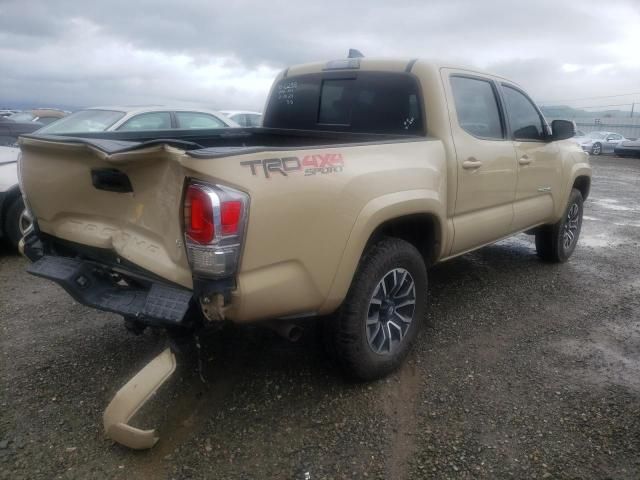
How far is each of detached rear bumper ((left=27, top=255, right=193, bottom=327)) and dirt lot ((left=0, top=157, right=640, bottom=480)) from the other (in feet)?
2.19

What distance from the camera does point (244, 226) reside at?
215 cm

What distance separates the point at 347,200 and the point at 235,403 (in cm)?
131

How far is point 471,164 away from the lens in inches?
140

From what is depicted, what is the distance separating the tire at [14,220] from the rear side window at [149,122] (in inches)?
68.4

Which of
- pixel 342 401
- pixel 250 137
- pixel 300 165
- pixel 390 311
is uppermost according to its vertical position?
pixel 300 165

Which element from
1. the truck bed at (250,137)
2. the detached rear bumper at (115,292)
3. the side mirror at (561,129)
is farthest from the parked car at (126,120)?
the side mirror at (561,129)

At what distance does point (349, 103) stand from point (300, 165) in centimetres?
167

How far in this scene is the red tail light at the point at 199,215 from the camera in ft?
6.89

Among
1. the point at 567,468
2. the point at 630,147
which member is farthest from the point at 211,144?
the point at 630,147

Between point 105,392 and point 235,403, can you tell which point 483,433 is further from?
point 105,392

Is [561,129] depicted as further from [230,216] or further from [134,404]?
[134,404]

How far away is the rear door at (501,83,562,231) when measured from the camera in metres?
4.32

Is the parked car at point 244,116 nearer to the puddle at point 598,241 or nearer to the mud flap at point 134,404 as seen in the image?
the puddle at point 598,241

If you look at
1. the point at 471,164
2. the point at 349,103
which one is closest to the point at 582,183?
the point at 471,164
